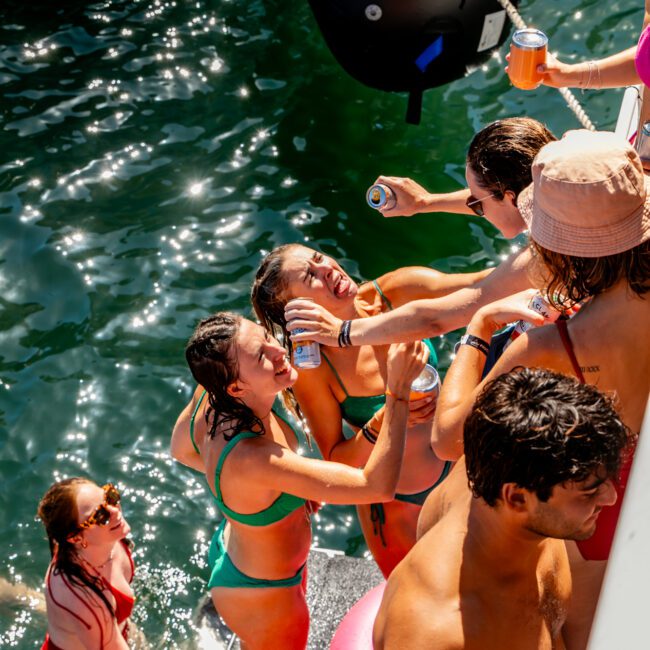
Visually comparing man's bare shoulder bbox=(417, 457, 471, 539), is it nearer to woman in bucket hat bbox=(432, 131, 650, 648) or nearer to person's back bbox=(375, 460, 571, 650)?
person's back bbox=(375, 460, 571, 650)

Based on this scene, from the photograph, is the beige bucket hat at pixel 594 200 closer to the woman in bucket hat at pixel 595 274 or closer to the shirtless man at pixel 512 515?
the woman in bucket hat at pixel 595 274

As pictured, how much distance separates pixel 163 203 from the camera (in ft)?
22.2

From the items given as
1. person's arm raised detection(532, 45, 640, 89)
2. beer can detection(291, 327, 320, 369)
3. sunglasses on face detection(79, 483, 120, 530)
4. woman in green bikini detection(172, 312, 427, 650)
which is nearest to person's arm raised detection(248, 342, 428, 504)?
woman in green bikini detection(172, 312, 427, 650)

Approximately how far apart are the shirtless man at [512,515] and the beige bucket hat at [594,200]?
44cm

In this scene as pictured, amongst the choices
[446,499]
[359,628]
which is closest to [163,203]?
[359,628]

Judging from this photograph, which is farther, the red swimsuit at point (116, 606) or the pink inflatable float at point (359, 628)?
the red swimsuit at point (116, 606)

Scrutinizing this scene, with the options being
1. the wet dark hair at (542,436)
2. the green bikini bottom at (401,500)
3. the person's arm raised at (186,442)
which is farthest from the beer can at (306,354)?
the wet dark hair at (542,436)

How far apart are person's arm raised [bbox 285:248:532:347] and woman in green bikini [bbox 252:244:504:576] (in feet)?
1.02

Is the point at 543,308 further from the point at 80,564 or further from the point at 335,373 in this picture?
the point at 80,564

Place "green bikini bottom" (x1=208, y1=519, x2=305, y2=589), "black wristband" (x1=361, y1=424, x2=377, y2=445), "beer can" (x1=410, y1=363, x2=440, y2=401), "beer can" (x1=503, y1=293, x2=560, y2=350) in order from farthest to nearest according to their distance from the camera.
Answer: "black wristband" (x1=361, y1=424, x2=377, y2=445) < "green bikini bottom" (x1=208, y1=519, x2=305, y2=589) < "beer can" (x1=410, y1=363, x2=440, y2=401) < "beer can" (x1=503, y1=293, x2=560, y2=350)

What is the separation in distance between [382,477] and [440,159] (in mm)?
4432

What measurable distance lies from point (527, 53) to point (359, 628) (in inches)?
108

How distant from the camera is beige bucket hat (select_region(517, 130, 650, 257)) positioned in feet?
7.50

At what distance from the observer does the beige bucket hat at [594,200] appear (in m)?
2.29
